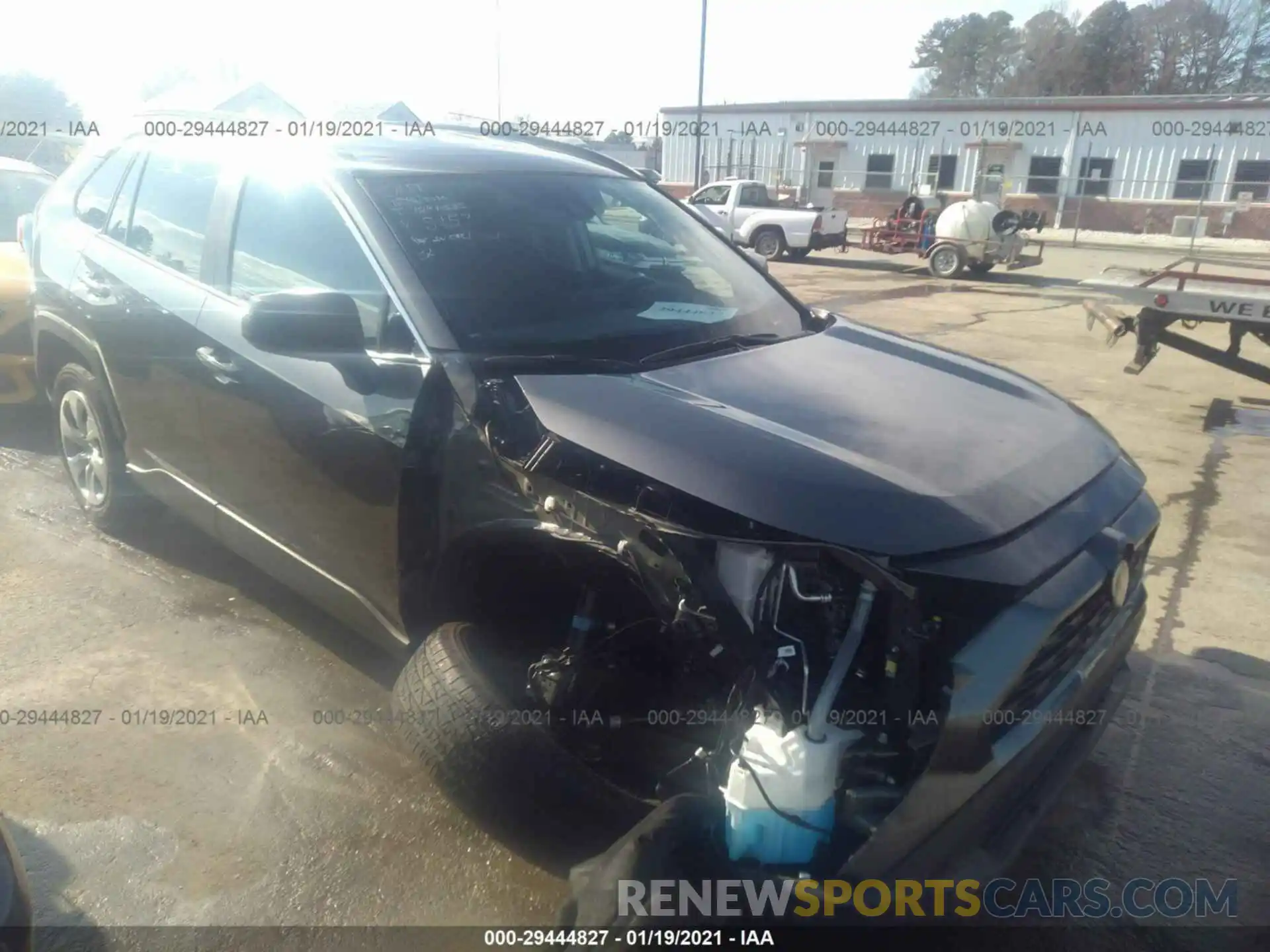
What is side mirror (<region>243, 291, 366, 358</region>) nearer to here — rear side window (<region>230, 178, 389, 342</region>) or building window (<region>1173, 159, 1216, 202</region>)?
rear side window (<region>230, 178, 389, 342</region>)

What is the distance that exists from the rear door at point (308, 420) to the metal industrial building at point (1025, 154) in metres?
26.6

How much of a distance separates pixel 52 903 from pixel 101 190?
3.20m

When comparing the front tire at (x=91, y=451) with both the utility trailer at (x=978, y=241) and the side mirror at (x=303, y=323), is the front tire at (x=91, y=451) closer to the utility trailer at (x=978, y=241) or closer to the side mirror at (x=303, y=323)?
the side mirror at (x=303, y=323)

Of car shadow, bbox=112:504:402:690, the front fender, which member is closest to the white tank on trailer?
car shadow, bbox=112:504:402:690

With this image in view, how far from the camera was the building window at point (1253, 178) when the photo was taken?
29.5m

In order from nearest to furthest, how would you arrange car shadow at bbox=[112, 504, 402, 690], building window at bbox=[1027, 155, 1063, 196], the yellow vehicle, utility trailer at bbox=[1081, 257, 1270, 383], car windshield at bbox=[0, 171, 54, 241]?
car shadow at bbox=[112, 504, 402, 690]
the yellow vehicle
utility trailer at bbox=[1081, 257, 1270, 383]
car windshield at bbox=[0, 171, 54, 241]
building window at bbox=[1027, 155, 1063, 196]

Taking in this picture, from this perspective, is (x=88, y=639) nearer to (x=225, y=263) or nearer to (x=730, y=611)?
(x=225, y=263)

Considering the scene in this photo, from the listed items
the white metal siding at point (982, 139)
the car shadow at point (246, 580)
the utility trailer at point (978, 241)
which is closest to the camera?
the car shadow at point (246, 580)

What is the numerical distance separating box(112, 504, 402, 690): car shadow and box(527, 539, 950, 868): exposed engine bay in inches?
62.2

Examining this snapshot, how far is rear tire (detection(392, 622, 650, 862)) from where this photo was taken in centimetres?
237

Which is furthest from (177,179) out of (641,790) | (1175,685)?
(1175,685)

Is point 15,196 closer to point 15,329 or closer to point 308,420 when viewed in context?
point 15,329

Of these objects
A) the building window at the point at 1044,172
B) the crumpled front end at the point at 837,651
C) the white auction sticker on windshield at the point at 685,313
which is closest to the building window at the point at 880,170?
the building window at the point at 1044,172

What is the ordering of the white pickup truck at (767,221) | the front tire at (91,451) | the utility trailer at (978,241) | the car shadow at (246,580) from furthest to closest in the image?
the white pickup truck at (767,221) < the utility trailer at (978,241) < the front tire at (91,451) < the car shadow at (246,580)
